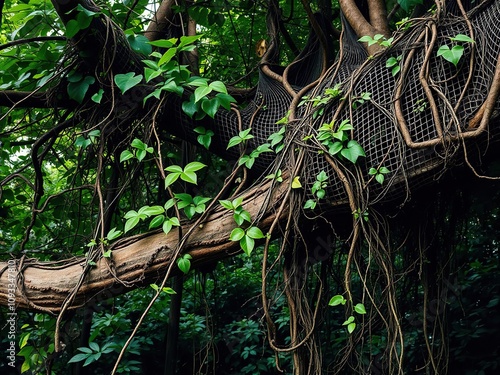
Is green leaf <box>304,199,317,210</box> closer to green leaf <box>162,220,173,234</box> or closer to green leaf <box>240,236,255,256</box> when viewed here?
green leaf <box>240,236,255,256</box>

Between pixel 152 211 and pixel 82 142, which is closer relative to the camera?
pixel 152 211

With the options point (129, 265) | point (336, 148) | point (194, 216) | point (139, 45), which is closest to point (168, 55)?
point (139, 45)

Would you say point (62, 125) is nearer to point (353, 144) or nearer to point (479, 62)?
point (353, 144)

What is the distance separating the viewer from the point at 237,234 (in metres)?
2.40

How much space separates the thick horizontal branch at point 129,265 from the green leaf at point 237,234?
0.40ft

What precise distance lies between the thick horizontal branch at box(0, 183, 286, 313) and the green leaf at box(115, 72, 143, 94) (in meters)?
0.65

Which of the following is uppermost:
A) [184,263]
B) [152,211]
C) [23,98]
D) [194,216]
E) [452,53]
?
[23,98]

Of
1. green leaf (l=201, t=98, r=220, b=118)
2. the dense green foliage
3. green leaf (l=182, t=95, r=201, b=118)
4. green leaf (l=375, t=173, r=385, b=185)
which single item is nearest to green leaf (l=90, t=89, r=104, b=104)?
the dense green foliage

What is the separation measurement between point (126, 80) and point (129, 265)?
0.81m

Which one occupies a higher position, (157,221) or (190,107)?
(190,107)

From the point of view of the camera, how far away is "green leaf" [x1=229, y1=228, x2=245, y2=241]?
2396 millimetres

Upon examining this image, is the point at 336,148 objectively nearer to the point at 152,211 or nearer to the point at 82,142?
the point at 152,211

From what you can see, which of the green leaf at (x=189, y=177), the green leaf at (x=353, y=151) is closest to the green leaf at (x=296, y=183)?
the green leaf at (x=353, y=151)

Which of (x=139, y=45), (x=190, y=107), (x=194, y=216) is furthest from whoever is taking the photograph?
(x=139, y=45)
